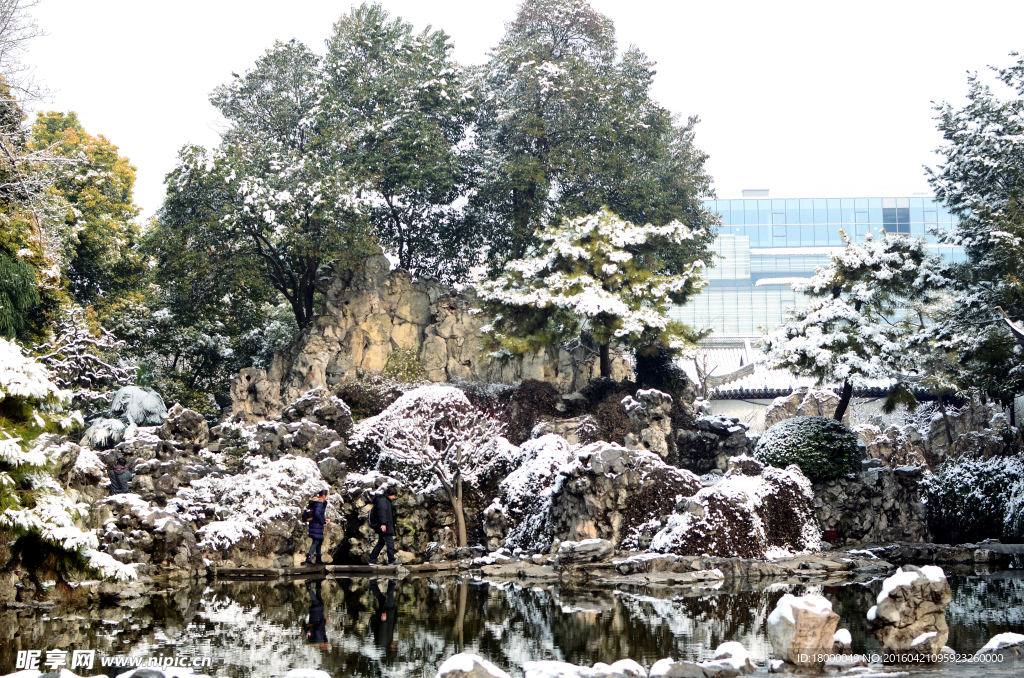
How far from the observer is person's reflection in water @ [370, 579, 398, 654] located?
1002cm

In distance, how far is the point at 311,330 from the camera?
2894cm

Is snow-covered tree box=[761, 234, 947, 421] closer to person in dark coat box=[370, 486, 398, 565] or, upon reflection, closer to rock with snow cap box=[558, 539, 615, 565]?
rock with snow cap box=[558, 539, 615, 565]

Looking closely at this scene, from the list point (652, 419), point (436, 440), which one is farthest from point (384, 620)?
point (652, 419)

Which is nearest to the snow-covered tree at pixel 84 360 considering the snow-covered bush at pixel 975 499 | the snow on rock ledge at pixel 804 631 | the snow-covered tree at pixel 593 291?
the snow-covered tree at pixel 593 291

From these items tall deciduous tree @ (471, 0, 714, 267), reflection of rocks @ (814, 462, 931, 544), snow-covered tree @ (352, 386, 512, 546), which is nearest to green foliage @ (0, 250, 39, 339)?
snow-covered tree @ (352, 386, 512, 546)

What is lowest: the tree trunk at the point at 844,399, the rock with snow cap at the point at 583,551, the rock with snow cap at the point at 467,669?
the rock with snow cap at the point at 467,669

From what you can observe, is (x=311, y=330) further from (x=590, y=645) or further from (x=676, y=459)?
(x=590, y=645)

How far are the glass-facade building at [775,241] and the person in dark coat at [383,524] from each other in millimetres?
63943

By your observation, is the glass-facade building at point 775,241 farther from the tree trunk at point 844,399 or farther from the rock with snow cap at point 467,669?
the rock with snow cap at point 467,669

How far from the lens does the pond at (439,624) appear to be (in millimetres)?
9195

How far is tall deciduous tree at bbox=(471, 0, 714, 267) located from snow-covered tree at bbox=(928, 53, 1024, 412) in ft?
32.2

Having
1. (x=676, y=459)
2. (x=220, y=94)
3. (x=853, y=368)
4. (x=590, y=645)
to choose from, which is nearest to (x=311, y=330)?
(x=220, y=94)

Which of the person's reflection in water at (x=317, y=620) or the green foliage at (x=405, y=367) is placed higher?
the green foliage at (x=405, y=367)

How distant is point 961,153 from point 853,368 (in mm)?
5504
